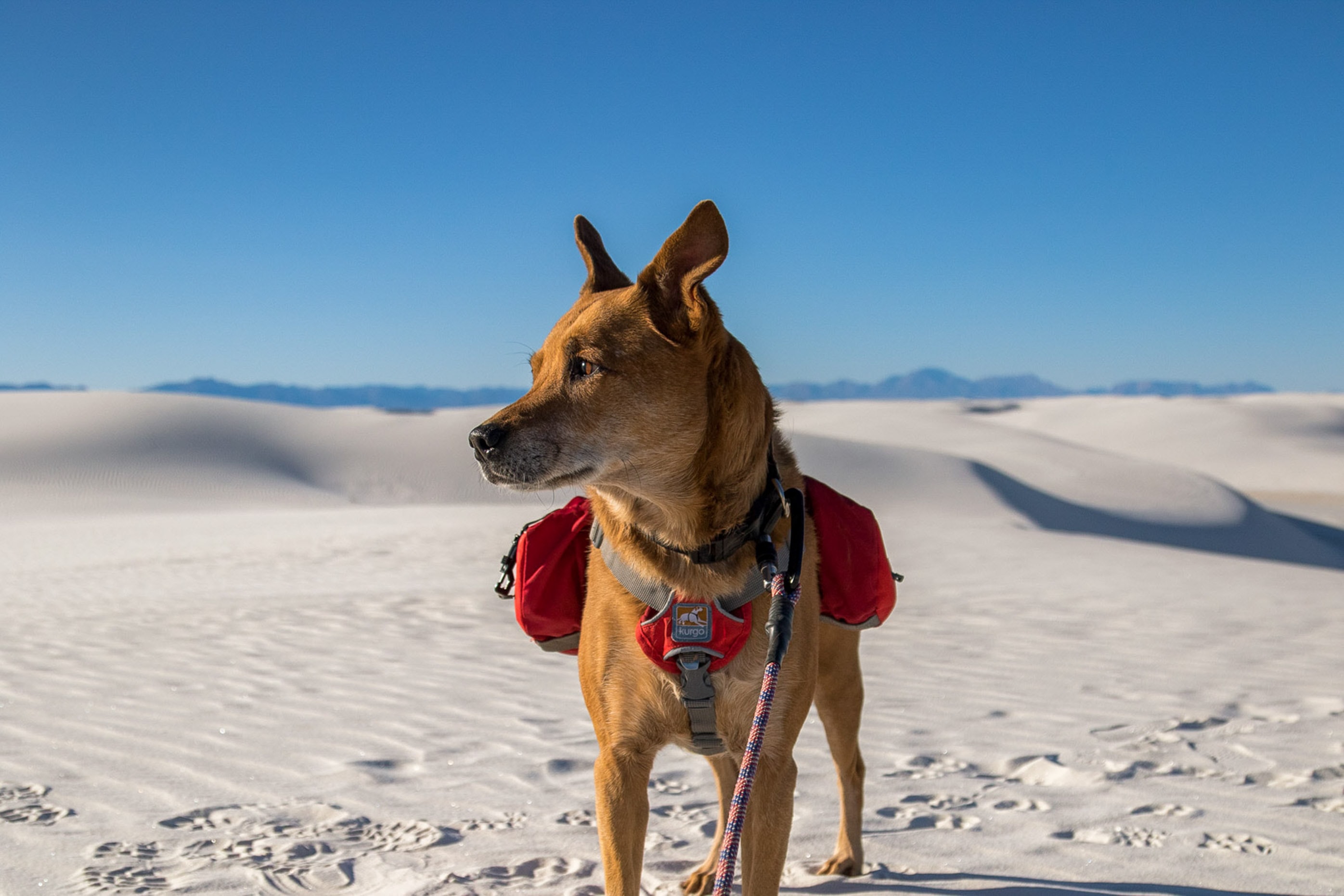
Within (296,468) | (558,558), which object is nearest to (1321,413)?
(296,468)

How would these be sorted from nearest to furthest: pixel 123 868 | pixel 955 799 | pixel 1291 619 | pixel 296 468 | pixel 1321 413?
pixel 123 868 → pixel 955 799 → pixel 1291 619 → pixel 296 468 → pixel 1321 413

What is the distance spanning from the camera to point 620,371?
9.34 ft

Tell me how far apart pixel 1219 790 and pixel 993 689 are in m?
2.41

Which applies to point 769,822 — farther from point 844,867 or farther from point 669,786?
point 669,786

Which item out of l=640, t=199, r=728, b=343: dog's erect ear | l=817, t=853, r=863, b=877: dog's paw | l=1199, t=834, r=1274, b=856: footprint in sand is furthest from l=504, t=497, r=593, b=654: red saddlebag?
l=1199, t=834, r=1274, b=856: footprint in sand

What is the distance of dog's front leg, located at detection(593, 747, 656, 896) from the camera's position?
2.89 meters

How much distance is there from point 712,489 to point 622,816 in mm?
963

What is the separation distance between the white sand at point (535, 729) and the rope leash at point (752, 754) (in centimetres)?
140

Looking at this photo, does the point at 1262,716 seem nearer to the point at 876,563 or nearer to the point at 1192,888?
the point at 1192,888

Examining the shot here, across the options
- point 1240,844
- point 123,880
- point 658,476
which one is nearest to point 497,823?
point 123,880

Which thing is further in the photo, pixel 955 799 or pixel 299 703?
pixel 299 703

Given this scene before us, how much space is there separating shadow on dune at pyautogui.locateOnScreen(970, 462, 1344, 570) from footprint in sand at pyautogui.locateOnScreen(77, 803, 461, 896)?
26926 mm

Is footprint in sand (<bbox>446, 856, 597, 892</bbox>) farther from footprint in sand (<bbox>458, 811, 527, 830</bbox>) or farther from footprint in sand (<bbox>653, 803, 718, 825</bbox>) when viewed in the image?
footprint in sand (<bbox>653, 803, 718, 825</bbox>)

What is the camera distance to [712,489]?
9.40 ft
